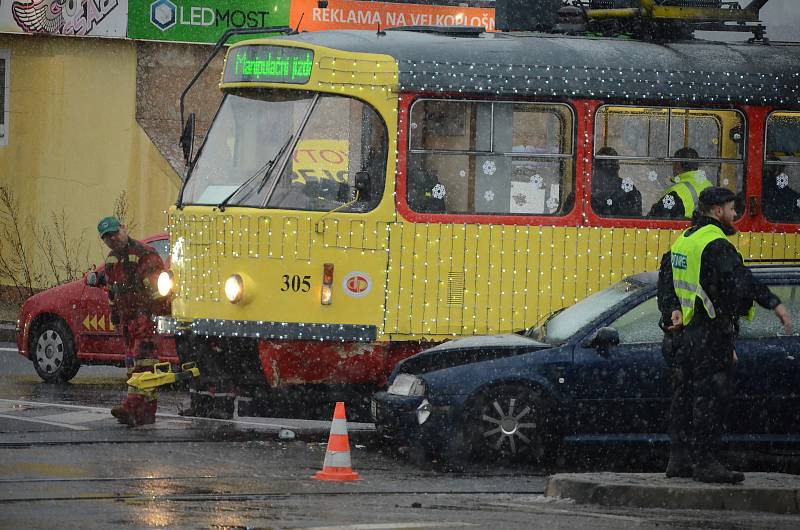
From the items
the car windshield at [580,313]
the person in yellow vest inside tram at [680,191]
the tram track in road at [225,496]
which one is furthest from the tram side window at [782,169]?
the tram track in road at [225,496]

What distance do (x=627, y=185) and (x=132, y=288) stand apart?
13.3ft

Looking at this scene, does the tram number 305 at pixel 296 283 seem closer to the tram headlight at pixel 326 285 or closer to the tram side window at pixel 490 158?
the tram headlight at pixel 326 285

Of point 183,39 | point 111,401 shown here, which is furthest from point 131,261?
point 183,39

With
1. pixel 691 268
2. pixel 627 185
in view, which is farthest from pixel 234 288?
pixel 691 268

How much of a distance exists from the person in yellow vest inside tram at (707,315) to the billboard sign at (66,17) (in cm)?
1698

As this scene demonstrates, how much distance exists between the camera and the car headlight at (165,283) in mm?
14078

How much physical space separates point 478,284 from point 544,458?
2.04 meters

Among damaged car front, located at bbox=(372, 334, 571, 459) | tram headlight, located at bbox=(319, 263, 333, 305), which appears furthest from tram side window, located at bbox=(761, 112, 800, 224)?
tram headlight, located at bbox=(319, 263, 333, 305)

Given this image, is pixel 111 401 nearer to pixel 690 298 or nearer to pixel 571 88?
pixel 571 88

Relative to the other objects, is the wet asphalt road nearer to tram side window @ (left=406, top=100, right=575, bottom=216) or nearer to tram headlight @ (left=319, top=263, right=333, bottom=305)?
tram headlight @ (left=319, top=263, right=333, bottom=305)

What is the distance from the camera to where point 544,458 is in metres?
12.0

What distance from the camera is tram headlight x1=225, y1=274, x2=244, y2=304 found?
43.3ft

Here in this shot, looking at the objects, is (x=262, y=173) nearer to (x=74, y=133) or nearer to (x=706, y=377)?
A: (x=706, y=377)

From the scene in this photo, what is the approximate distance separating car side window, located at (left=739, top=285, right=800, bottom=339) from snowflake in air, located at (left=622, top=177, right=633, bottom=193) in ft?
6.91
